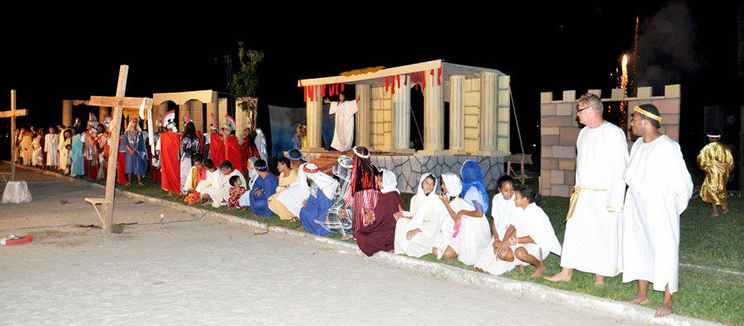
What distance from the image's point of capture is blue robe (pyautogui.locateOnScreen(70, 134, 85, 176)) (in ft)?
67.6

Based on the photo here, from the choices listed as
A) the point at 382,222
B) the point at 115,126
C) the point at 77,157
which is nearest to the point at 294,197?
the point at 382,222

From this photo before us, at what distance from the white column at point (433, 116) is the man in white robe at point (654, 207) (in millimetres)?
9686

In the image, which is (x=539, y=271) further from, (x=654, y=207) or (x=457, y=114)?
(x=457, y=114)

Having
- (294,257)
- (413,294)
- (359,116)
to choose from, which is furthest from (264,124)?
(413,294)

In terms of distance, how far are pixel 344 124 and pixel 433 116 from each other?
469 centimetres

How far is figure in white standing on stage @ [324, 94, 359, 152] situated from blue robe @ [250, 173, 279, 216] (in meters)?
8.21

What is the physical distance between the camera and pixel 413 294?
5867 millimetres

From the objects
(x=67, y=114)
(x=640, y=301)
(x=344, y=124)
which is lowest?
(x=640, y=301)

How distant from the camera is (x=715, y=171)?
1073cm

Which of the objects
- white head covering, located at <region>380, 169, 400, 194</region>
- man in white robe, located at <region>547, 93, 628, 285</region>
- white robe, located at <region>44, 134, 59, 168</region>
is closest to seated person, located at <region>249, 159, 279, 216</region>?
white head covering, located at <region>380, 169, 400, 194</region>

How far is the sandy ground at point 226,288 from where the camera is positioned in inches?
200

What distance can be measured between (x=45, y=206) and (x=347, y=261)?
852 centimetres

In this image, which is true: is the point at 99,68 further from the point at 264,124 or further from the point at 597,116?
the point at 597,116

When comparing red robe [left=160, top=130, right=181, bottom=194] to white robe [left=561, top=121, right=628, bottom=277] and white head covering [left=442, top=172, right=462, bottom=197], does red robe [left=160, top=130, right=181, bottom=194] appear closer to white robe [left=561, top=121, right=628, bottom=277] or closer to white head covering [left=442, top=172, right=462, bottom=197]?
white head covering [left=442, top=172, right=462, bottom=197]
